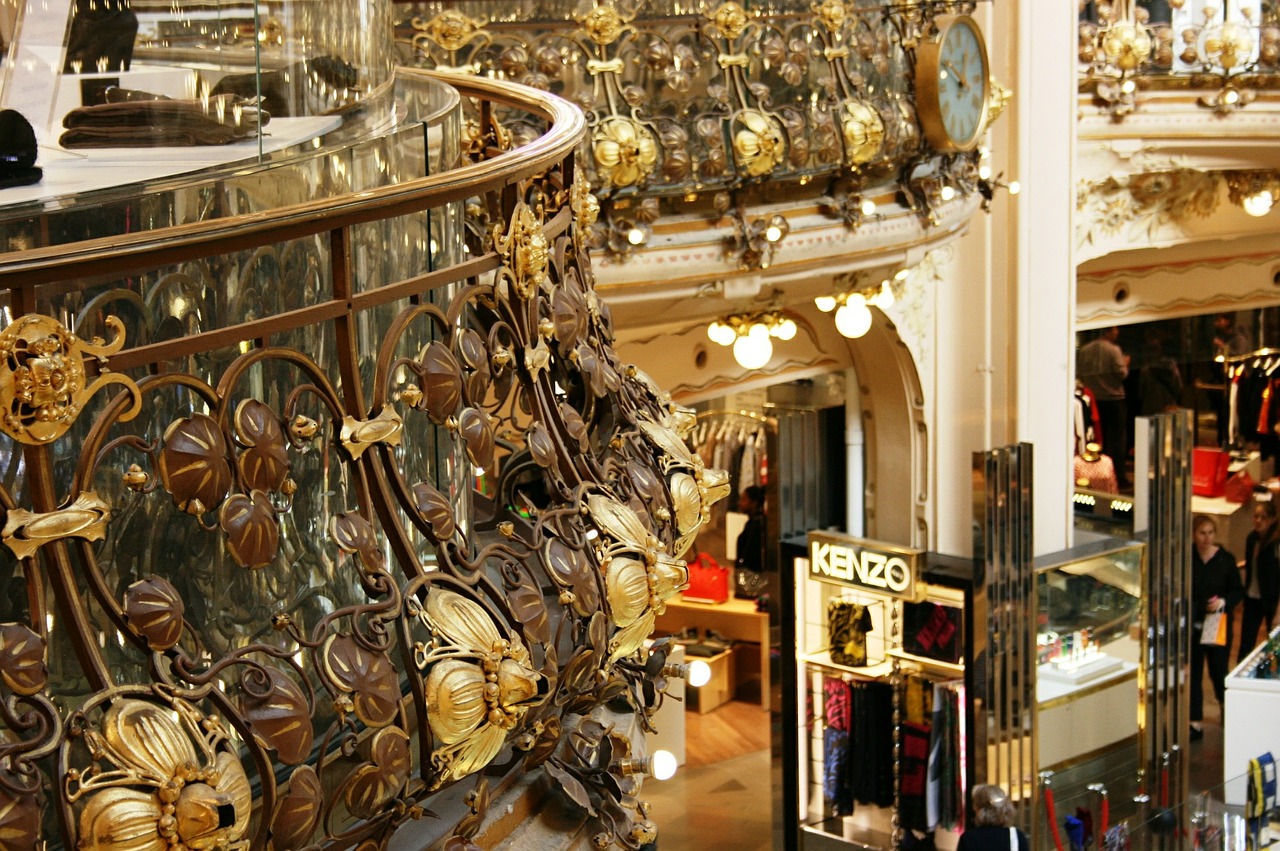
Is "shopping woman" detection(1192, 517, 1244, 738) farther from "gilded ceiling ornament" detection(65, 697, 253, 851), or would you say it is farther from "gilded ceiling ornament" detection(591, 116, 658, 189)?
"gilded ceiling ornament" detection(65, 697, 253, 851)

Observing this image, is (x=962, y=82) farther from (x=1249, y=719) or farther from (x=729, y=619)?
(x=729, y=619)

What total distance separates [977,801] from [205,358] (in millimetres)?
5356

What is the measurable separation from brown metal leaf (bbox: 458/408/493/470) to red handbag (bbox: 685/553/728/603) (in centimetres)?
1024

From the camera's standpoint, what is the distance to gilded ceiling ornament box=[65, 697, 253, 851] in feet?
6.15

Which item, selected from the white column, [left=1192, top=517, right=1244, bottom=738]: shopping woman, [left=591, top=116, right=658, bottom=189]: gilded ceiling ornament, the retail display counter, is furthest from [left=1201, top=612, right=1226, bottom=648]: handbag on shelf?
[left=591, top=116, right=658, bottom=189]: gilded ceiling ornament

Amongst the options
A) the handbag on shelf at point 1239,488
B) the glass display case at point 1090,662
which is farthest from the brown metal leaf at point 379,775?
the handbag on shelf at point 1239,488

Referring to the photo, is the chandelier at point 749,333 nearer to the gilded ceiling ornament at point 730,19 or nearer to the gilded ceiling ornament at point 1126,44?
the gilded ceiling ornament at point 730,19

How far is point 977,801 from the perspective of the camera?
703 centimetres

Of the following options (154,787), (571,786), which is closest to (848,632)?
(571,786)

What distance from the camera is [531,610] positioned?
2553 mm

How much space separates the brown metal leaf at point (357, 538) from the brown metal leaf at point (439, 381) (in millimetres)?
266

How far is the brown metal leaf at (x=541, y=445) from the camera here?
282 cm

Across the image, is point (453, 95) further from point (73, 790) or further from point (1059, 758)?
point (1059, 758)

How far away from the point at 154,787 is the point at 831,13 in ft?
20.1
